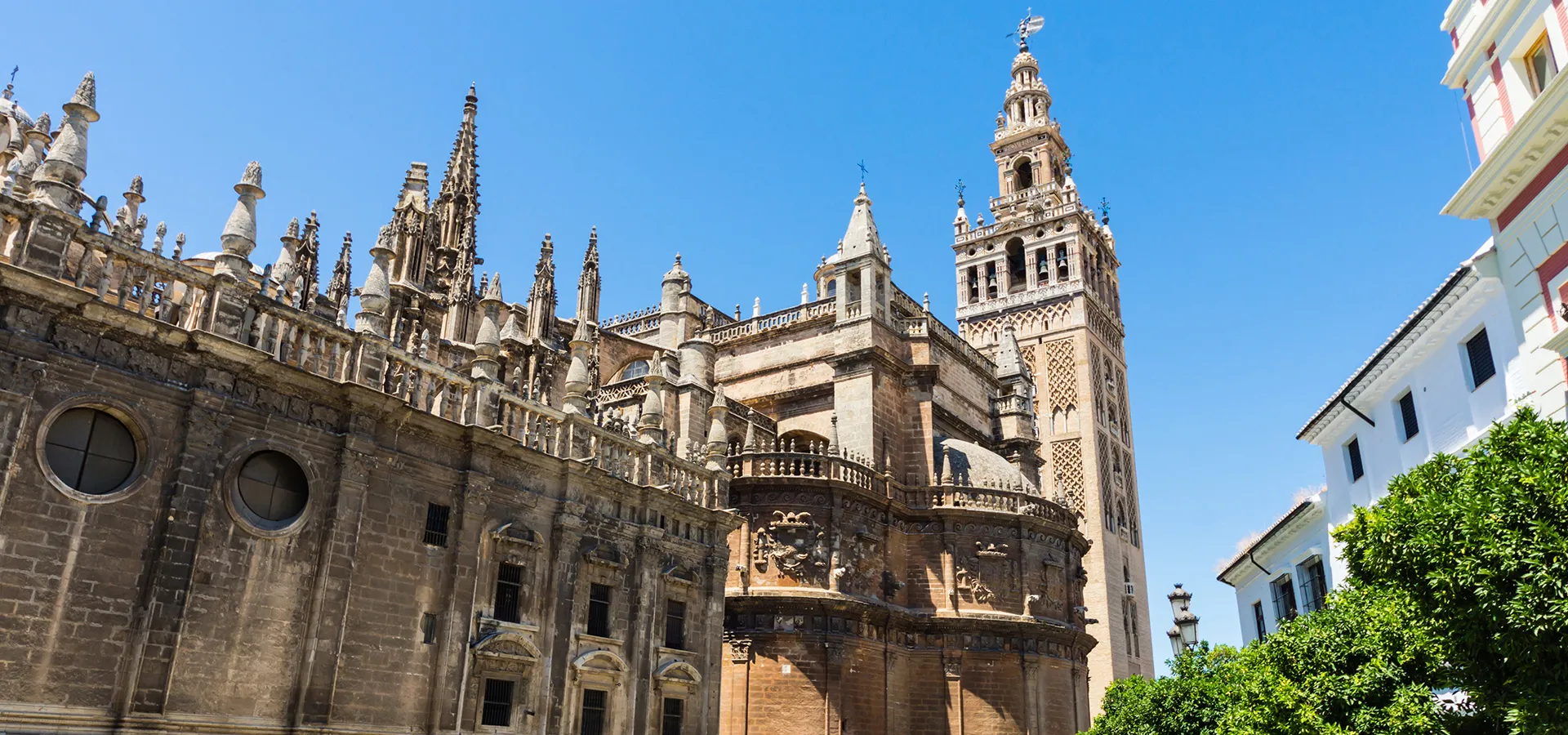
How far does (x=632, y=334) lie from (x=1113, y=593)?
26.1m

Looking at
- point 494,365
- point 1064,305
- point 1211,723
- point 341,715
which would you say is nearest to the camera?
point 341,715

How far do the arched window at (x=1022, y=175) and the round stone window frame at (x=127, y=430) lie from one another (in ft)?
185

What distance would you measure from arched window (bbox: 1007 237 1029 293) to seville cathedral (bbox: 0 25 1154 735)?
21.0 metres

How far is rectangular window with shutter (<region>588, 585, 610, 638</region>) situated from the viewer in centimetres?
A: 2012

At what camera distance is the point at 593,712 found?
1986 centimetres

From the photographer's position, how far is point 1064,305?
189ft

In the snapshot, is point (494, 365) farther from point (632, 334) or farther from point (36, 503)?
point (632, 334)

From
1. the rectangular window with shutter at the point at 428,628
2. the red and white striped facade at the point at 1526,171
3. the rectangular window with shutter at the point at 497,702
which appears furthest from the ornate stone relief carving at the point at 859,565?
the red and white striped facade at the point at 1526,171

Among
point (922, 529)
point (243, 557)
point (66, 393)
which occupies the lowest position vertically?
point (243, 557)

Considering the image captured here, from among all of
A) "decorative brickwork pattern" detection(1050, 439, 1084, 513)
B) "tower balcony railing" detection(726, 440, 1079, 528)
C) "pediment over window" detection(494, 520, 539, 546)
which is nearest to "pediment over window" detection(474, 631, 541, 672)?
"pediment over window" detection(494, 520, 539, 546)

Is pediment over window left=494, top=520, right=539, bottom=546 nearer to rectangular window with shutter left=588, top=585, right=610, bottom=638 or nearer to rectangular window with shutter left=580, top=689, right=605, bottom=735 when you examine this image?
rectangular window with shutter left=588, top=585, right=610, bottom=638

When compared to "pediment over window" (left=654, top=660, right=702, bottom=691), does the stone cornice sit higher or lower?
higher

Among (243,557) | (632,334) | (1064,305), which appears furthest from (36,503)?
(1064,305)

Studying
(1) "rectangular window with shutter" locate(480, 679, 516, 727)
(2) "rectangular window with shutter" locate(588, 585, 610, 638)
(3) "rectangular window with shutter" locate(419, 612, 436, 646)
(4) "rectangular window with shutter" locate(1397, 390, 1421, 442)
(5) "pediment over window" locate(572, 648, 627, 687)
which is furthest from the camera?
(4) "rectangular window with shutter" locate(1397, 390, 1421, 442)
